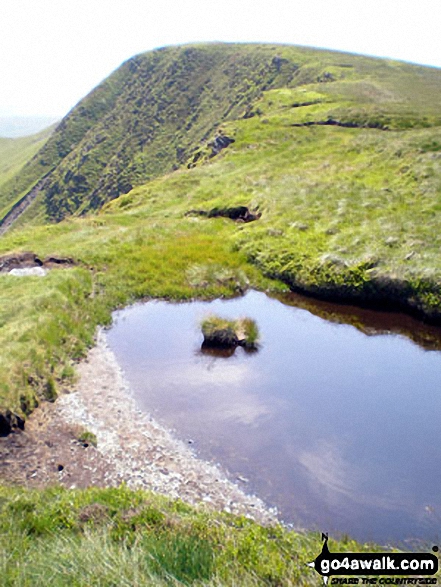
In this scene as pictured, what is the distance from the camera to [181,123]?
6171 inches

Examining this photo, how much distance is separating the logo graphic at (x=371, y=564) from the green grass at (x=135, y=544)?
10.1 inches

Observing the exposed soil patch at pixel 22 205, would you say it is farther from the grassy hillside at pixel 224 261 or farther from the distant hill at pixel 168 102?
the grassy hillside at pixel 224 261

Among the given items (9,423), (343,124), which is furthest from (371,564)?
(343,124)

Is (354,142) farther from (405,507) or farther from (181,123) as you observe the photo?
(181,123)

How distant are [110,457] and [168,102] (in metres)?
169

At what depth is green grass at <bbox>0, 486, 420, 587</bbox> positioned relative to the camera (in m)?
6.73

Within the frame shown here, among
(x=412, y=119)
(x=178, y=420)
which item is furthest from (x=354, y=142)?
(x=178, y=420)

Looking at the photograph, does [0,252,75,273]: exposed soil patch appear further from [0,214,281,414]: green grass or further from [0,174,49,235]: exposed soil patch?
[0,174,49,235]: exposed soil patch

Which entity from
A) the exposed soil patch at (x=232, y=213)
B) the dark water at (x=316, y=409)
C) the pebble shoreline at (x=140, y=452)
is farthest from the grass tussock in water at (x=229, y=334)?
the exposed soil patch at (x=232, y=213)

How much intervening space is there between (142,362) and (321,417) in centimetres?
782

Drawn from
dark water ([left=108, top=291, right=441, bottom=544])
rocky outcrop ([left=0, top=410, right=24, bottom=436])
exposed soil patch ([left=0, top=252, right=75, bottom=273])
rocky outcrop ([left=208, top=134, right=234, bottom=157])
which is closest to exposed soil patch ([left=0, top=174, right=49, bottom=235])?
rocky outcrop ([left=208, top=134, right=234, bottom=157])

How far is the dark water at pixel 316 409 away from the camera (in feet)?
39.8

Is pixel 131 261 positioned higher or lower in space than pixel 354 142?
lower

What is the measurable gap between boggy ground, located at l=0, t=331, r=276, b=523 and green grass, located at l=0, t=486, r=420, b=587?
131 cm
